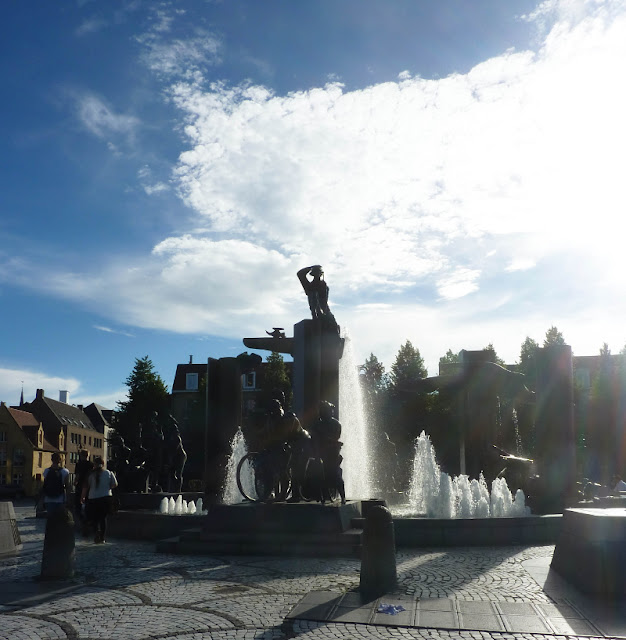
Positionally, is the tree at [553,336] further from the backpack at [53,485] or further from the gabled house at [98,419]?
the gabled house at [98,419]

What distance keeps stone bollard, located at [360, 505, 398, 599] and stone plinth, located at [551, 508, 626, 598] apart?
83.8 inches

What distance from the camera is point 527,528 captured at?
12141 millimetres

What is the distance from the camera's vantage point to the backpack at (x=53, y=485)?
470 inches

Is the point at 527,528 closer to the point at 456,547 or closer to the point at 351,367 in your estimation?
the point at 456,547

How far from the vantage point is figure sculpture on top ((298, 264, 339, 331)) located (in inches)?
707

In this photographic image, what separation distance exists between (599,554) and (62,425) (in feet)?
266

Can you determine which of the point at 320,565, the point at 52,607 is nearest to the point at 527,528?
the point at 320,565

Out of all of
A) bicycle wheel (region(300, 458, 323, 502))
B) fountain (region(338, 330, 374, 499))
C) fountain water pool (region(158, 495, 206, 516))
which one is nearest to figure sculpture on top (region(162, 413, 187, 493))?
fountain water pool (region(158, 495, 206, 516))

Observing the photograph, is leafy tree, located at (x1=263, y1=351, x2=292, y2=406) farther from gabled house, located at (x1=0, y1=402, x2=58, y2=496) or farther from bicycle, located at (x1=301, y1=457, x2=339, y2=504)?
bicycle, located at (x1=301, y1=457, x2=339, y2=504)

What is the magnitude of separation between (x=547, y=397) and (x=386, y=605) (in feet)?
39.3

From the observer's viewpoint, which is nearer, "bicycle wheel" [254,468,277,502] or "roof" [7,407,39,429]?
"bicycle wheel" [254,468,277,502]

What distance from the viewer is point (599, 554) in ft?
23.5

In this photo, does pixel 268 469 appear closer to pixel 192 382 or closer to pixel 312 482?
pixel 312 482

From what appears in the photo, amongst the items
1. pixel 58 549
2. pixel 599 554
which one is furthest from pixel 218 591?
pixel 599 554
